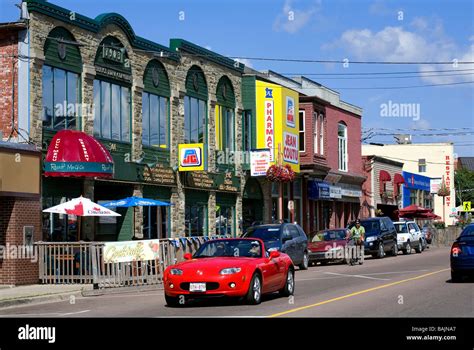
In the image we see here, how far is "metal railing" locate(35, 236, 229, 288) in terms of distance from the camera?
23.5 meters

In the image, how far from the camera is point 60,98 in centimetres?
2772

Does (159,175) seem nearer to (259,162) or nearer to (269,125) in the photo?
(259,162)

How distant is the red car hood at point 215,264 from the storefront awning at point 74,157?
9485mm

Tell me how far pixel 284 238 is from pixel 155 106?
354 inches

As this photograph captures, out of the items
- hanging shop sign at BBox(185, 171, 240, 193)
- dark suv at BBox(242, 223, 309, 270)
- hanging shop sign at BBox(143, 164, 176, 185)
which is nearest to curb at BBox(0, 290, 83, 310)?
dark suv at BBox(242, 223, 309, 270)

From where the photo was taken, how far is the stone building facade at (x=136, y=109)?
26828 mm

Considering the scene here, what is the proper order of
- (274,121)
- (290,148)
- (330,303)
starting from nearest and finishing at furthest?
(330,303) < (274,121) < (290,148)

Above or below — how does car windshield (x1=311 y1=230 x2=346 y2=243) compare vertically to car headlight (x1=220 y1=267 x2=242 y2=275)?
above

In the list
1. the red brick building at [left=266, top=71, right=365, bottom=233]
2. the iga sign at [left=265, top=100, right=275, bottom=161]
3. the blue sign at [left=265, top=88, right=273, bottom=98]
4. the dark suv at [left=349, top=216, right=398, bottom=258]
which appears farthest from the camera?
the red brick building at [left=266, top=71, right=365, bottom=233]

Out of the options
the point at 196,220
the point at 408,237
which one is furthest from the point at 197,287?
the point at 408,237

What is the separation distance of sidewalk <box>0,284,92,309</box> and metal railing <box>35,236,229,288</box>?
0.34 metres

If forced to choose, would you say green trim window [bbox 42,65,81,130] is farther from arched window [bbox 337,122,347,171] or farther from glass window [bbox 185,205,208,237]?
arched window [bbox 337,122,347,171]
